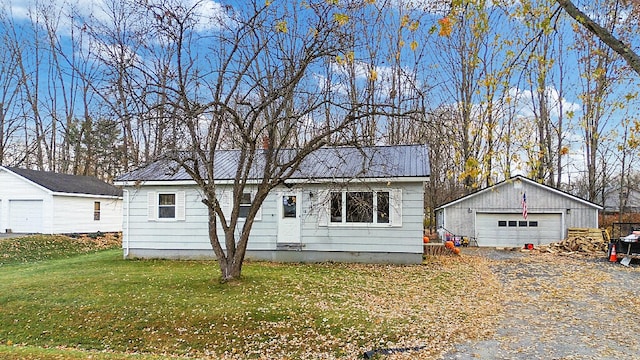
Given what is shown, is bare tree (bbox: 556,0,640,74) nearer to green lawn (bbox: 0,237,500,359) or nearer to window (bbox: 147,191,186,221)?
green lawn (bbox: 0,237,500,359)

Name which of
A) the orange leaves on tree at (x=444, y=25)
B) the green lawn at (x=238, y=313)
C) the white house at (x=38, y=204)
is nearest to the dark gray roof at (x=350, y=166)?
the green lawn at (x=238, y=313)

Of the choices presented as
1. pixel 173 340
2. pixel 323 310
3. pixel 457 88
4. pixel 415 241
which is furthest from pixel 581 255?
pixel 173 340

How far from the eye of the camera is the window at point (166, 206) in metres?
14.1

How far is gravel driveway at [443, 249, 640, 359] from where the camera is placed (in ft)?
18.7

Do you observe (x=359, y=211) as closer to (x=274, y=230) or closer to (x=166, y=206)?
(x=274, y=230)

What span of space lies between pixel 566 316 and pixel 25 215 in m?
22.9

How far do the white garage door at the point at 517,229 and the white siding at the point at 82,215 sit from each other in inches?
679

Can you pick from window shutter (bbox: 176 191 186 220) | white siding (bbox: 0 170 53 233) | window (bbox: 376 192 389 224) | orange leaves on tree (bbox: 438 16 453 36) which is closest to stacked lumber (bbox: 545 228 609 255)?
window (bbox: 376 192 389 224)

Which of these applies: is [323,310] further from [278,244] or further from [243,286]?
[278,244]

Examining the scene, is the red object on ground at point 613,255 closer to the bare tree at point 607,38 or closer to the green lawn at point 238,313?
the green lawn at point 238,313

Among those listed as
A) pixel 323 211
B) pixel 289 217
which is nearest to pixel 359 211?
pixel 323 211

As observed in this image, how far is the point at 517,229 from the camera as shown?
19.7 meters

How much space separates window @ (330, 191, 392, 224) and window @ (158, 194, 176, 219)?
5248mm

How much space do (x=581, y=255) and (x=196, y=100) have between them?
50.8 ft
